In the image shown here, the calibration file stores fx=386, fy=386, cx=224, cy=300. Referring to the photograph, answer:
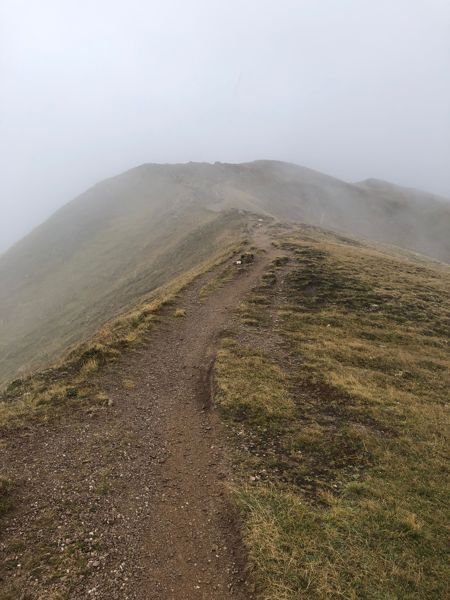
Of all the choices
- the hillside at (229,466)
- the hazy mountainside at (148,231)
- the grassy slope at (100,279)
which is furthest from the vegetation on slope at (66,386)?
the hazy mountainside at (148,231)

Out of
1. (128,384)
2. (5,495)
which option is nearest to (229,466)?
(5,495)

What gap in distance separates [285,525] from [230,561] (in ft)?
5.81

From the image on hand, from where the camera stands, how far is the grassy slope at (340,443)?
920 centimetres

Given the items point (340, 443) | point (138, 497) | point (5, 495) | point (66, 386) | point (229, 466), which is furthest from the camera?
point (66, 386)

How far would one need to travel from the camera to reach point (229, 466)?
12258 mm

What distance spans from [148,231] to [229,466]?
74781 mm

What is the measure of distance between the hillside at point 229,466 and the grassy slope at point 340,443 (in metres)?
0.06

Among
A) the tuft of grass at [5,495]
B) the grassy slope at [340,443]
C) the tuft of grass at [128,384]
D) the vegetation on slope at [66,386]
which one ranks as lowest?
the grassy slope at [340,443]

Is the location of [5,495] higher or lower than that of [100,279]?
lower

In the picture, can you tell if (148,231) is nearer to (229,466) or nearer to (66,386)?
(66,386)

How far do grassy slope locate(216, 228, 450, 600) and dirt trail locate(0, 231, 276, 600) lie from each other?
2.95ft

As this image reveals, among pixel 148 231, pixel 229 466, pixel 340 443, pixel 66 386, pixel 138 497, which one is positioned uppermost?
pixel 148 231

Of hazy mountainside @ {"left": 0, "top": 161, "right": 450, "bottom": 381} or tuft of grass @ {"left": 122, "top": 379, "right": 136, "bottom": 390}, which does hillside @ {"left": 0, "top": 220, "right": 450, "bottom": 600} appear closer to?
tuft of grass @ {"left": 122, "top": 379, "right": 136, "bottom": 390}

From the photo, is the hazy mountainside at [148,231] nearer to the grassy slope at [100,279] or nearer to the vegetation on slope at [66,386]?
the grassy slope at [100,279]
